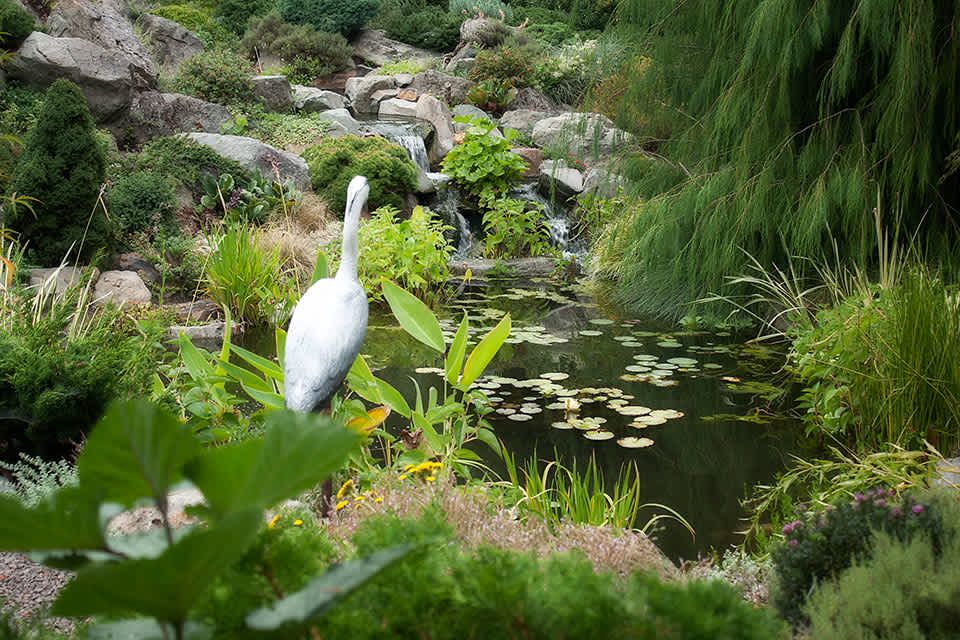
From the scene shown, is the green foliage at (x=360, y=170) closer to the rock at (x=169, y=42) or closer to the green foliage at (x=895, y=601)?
the rock at (x=169, y=42)

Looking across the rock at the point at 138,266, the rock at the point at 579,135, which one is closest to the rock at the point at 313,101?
the rock at the point at 579,135

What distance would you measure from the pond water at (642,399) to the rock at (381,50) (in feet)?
40.9

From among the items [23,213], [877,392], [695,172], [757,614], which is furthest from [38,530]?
Answer: [23,213]

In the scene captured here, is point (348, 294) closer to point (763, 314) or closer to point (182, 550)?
point (182, 550)

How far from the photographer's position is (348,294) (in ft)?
6.91

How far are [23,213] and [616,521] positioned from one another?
16.4 ft

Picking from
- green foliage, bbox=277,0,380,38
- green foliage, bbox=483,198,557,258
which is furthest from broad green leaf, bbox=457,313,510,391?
green foliage, bbox=277,0,380,38

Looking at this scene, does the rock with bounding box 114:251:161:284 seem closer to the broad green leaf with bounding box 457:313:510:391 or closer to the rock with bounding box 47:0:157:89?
the rock with bounding box 47:0:157:89

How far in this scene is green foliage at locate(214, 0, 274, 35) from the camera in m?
16.8

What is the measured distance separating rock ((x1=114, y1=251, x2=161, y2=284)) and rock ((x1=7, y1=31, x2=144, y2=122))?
270 cm

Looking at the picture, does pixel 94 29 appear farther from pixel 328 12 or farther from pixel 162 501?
pixel 328 12

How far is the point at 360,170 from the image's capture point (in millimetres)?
7977

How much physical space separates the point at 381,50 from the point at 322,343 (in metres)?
16.7

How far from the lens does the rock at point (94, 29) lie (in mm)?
8023
